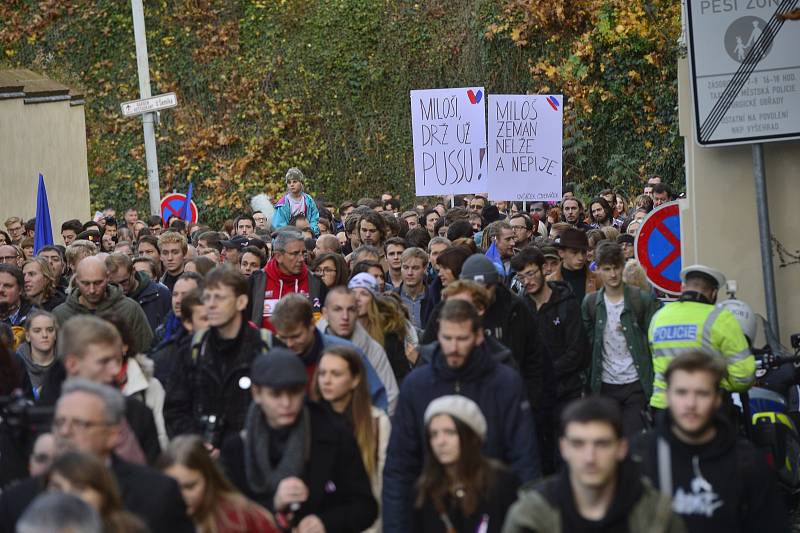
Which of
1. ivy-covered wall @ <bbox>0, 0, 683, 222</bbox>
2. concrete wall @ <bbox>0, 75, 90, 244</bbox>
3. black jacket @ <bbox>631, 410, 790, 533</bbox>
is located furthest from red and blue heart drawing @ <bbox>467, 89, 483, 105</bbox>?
black jacket @ <bbox>631, 410, 790, 533</bbox>

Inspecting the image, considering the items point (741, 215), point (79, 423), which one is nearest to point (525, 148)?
point (741, 215)

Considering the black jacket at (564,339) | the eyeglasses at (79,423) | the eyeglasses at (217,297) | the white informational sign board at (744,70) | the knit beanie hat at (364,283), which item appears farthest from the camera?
the white informational sign board at (744,70)

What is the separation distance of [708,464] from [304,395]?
67.6 inches

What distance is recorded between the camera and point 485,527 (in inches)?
253

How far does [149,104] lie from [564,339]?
48.9 feet

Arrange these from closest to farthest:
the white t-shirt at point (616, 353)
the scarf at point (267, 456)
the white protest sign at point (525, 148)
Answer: the scarf at point (267, 456) → the white t-shirt at point (616, 353) → the white protest sign at point (525, 148)

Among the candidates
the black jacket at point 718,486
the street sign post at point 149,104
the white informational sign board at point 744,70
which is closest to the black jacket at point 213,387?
the black jacket at point 718,486

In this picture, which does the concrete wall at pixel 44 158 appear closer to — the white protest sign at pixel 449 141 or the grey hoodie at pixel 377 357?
the white protest sign at pixel 449 141

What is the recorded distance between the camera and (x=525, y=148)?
19406mm

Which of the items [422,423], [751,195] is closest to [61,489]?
[422,423]

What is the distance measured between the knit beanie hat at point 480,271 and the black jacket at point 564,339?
2.76ft

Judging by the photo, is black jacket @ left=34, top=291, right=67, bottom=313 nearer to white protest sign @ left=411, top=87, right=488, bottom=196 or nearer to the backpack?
the backpack

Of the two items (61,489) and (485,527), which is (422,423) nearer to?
(485,527)

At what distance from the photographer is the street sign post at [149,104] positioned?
24.1m
